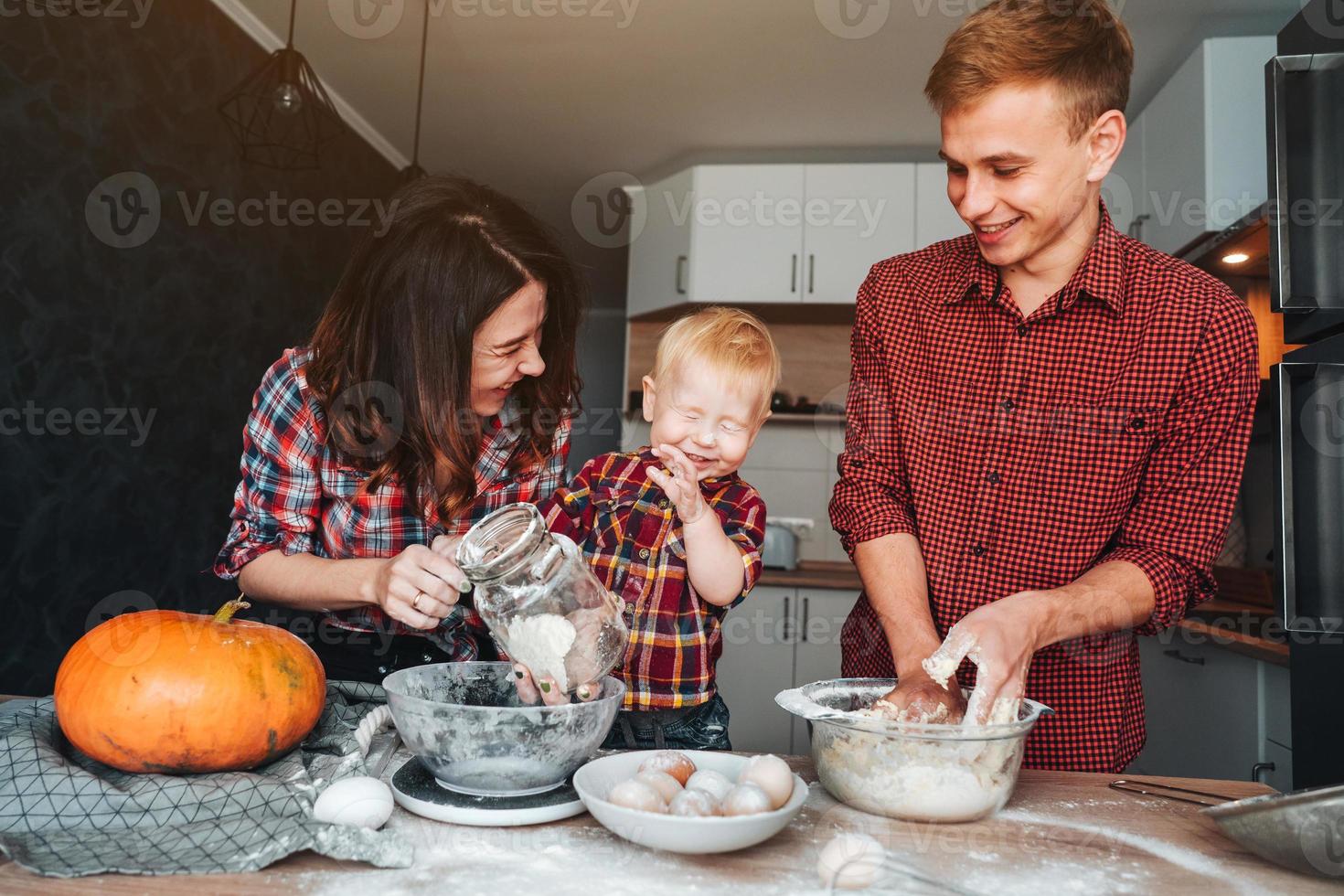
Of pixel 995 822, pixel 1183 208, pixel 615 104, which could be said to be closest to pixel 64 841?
pixel 995 822

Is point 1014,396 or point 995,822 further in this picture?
point 1014,396

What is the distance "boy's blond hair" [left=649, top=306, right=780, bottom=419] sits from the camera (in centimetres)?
123

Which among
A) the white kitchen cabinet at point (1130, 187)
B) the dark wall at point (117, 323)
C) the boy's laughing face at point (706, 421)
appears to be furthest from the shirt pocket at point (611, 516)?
the white kitchen cabinet at point (1130, 187)

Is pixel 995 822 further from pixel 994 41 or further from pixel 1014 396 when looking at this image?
pixel 994 41

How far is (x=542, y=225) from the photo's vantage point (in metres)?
1.43

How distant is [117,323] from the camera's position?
8.55 feet

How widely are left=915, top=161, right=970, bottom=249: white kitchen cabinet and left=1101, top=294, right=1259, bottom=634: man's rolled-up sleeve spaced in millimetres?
2765

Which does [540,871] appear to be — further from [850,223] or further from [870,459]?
[850,223]

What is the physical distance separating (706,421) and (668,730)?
434 mm

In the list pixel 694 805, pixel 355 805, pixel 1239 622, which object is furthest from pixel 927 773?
pixel 1239 622

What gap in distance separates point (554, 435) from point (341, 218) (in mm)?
2991

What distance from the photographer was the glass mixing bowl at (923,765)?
2.74ft

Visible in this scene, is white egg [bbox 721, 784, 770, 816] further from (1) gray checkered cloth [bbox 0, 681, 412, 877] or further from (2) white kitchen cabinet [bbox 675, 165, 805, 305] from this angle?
(2) white kitchen cabinet [bbox 675, 165, 805, 305]

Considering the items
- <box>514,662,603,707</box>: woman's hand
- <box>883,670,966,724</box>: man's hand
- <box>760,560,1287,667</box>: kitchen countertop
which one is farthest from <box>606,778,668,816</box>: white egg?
<box>760,560,1287,667</box>: kitchen countertop
